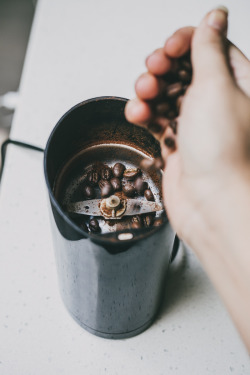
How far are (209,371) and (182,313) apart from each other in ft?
0.32

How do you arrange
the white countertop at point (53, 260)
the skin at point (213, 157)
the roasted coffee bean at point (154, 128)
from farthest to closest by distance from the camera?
the white countertop at point (53, 260) < the roasted coffee bean at point (154, 128) < the skin at point (213, 157)

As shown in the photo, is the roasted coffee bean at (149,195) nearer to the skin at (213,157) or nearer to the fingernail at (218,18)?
the skin at (213,157)

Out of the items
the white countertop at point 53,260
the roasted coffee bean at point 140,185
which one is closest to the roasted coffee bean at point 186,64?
the roasted coffee bean at point 140,185

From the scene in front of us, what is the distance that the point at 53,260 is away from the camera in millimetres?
722

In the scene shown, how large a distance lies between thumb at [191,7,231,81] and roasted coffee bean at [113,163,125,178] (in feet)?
0.71

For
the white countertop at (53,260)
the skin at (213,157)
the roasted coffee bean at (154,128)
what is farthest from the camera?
the white countertop at (53,260)

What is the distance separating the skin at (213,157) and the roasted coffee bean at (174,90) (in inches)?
0.5

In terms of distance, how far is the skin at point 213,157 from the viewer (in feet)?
1.39

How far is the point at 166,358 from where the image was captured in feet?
2.13

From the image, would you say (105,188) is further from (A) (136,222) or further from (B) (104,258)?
(B) (104,258)

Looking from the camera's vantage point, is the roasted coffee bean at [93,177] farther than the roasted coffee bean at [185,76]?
Yes

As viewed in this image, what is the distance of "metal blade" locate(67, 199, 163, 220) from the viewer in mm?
595

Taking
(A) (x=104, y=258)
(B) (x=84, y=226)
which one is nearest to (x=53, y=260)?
(B) (x=84, y=226)

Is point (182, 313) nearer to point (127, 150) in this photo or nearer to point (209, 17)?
point (127, 150)
